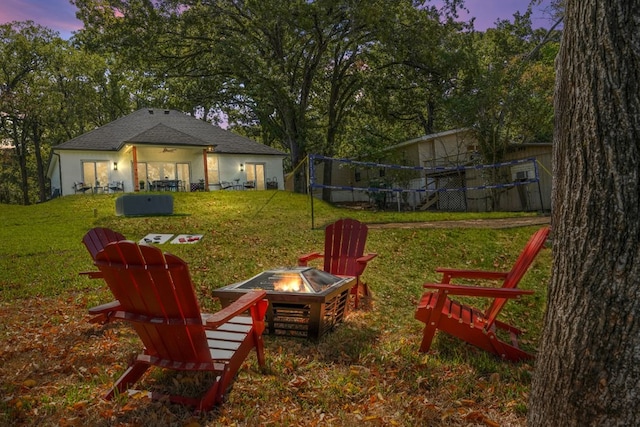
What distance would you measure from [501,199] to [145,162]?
58.2 feet

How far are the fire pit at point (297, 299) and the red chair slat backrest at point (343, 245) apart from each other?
125cm

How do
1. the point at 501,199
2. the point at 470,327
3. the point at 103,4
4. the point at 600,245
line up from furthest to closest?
the point at 501,199 → the point at 103,4 → the point at 470,327 → the point at 600,245

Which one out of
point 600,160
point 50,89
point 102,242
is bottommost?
point 102,242

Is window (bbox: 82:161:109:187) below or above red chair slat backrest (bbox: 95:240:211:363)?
above

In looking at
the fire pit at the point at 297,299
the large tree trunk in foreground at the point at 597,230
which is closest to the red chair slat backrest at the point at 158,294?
the fire pit at the point at 297,299

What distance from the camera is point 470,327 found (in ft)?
12.5

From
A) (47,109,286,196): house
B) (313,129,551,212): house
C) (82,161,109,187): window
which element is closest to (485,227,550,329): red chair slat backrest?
(313,129,551,212): house

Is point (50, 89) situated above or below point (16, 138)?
above

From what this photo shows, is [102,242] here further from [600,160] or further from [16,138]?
[16,138]

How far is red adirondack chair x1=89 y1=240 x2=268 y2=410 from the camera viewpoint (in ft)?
8.33

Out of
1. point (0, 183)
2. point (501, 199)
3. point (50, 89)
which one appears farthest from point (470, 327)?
point (0, 183)

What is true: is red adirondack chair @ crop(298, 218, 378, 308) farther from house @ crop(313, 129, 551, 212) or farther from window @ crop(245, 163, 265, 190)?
window @ crop(245, 163, 265, 190)

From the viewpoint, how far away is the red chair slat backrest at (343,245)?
588 cm

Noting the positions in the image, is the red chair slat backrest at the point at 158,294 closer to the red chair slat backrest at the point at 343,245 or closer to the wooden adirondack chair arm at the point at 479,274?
the wooden adirondack chair arm at the point at 479,274
